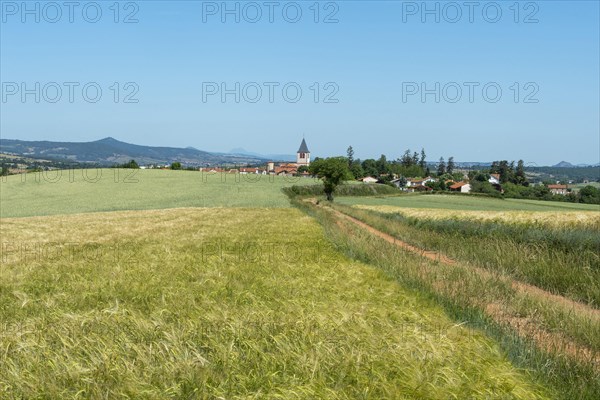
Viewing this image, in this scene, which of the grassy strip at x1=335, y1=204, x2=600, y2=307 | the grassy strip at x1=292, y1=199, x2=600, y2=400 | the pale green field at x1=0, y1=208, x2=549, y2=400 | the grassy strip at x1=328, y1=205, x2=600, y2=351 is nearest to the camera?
the pale green field at x1=0, y1=208, x2=549, y2=400

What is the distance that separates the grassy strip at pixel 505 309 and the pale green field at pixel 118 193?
3109cm

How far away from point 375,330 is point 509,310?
461 cm

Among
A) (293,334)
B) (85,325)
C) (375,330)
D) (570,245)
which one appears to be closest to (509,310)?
(375,330)

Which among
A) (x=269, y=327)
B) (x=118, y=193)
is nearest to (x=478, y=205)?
(x=118, y=193)

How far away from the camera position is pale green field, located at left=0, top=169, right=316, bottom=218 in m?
43.8

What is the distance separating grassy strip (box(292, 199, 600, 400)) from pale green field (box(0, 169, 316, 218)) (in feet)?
102

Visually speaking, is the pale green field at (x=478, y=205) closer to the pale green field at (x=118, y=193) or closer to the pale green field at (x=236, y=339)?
the pale green field at (x=118, y=193)

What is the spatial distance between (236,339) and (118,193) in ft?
190

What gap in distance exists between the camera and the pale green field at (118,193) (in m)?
43.8

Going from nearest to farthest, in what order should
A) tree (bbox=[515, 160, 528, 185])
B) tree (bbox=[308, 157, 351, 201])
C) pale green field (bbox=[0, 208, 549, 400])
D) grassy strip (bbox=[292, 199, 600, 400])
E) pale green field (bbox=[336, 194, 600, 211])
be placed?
pale green field (bbox=[0, 208, 549, 400]) → grassy strip (bbox=[292, 199, 600, 400]) → pale green field (bbox=[336, 194, 600, 211]) → tree (bbox=[308, 157, 351, 201]) → tree (bbox=[515, 160, 528, 185])

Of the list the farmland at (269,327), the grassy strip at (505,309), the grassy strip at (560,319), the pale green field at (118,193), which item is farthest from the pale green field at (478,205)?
the farmland at (269,327)

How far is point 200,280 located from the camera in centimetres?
725

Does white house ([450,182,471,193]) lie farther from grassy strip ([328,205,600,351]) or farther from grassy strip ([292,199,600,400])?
grassy strip ([328,205,600,351])

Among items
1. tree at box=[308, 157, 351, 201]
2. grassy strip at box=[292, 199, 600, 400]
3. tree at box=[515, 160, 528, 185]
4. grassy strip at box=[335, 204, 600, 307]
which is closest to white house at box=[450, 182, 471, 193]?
tree at box=[515, 160, 528, 185]
